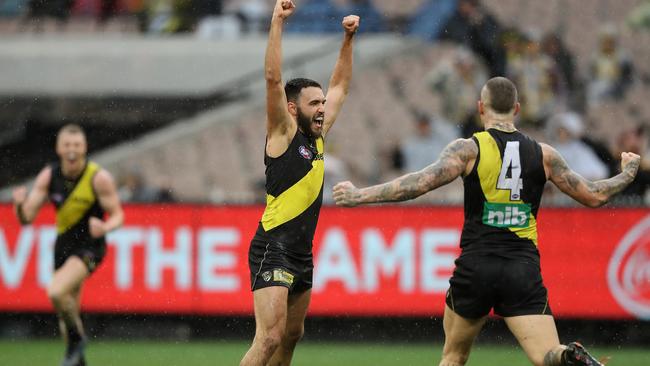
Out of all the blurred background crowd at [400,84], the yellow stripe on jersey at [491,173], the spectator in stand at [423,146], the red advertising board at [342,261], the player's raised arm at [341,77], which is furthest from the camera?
the blurred background crowd at [400,84]

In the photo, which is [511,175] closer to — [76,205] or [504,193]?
[504,193]

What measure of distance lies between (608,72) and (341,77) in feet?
32.6

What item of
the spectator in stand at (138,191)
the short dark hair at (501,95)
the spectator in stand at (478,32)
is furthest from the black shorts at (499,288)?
the spectator in stand at (478,32)

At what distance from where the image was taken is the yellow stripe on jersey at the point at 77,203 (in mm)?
11578

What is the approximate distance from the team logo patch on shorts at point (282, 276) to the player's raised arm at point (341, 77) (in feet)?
4.28

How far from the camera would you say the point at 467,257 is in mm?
7789

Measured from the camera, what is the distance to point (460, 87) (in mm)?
17422

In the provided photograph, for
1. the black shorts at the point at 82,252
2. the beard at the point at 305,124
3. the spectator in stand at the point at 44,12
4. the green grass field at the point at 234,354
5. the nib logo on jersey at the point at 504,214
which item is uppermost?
the spectator in stand at the point at 44,12

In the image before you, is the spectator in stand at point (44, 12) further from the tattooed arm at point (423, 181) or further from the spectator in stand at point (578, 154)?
the tattooed arm at point (423, 181)

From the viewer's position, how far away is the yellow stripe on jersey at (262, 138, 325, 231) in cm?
832

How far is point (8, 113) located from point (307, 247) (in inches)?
510

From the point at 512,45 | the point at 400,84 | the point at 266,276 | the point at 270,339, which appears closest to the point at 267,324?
the point at 270,339

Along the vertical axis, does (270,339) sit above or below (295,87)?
below

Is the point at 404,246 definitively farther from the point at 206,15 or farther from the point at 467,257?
the point at 206,15
